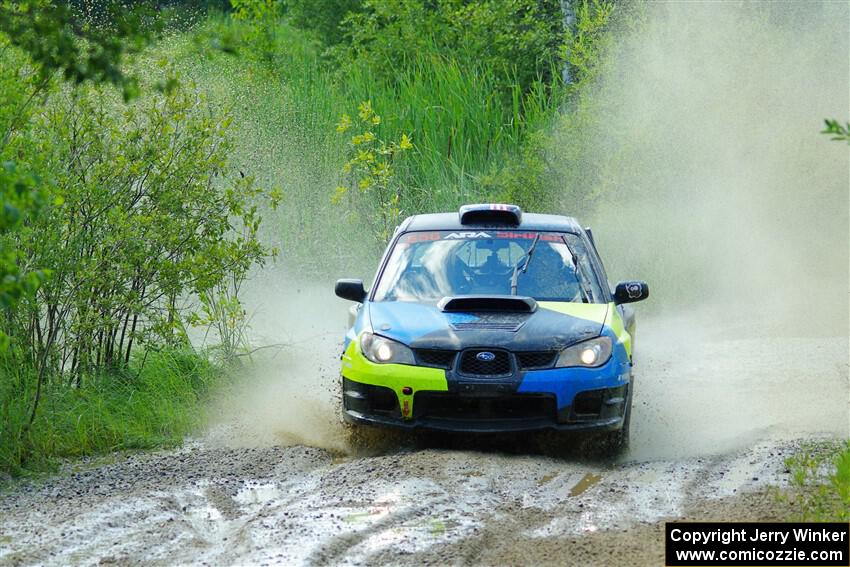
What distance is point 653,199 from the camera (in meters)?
19.2

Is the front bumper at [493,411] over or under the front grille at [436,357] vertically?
under

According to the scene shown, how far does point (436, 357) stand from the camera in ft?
28.6

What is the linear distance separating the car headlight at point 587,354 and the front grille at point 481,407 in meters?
0.27

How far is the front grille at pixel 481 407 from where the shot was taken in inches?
340

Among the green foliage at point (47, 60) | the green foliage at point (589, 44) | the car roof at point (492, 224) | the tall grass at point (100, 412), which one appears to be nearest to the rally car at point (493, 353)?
the car roof at point (492, 224)

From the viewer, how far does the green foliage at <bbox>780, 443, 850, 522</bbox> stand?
280 inches

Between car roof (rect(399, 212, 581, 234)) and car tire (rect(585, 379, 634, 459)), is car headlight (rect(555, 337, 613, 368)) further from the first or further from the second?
car roof (rect(399, 212, 581, 234))

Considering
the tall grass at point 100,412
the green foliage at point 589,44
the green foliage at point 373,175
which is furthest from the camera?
the green foliage at point 589,44

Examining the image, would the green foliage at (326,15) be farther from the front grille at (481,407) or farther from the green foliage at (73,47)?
the green foliage at (73,47)

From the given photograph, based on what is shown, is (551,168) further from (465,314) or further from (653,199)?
(465,314)

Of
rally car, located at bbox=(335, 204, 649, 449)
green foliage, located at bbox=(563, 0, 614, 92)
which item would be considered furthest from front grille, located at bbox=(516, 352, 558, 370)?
green foliage, located at bbox=(563, 0, 614, 92)

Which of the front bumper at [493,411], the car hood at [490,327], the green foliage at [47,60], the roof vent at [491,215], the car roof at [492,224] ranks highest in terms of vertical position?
the green foliage at [47,60]

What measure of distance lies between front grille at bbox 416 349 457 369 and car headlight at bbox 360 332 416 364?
2.2 inches

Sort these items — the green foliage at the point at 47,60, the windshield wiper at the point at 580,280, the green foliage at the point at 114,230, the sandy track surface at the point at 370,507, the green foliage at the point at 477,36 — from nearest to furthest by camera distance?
1. the green foliage at the point at 47,60
2. the sandy track surface at the point at 370,507
3. the windshield wiper at the point at 580,280
4. the green foliage at the point at 114,230
5. the green foliage at the point at 477,36
